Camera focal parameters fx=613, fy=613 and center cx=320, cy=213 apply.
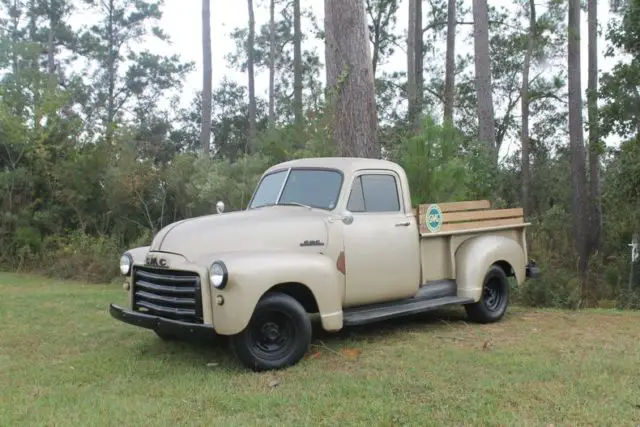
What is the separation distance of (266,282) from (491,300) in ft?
12.5

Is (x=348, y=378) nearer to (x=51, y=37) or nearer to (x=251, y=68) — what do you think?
(x=251, y=68)

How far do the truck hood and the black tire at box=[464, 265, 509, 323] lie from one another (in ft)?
8.82

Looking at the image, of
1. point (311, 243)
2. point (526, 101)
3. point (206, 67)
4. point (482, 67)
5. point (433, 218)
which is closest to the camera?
point (311, 243)

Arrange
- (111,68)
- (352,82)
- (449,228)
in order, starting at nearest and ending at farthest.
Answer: (449,228) → (352,82) → (111,68)

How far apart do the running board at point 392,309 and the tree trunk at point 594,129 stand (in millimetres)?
10050

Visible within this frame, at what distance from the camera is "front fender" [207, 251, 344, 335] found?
516 centimetres

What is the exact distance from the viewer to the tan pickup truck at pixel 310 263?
532 cm

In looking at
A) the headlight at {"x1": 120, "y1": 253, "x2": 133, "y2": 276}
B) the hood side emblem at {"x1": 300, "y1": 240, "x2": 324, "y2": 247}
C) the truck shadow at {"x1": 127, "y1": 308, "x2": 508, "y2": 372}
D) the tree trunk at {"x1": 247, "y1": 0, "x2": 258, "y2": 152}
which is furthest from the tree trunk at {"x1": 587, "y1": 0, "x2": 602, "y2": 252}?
the tree trunk at {"x1": 247, "y1": 0, "x2": 258, "y2": 152}

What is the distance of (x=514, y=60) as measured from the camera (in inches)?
1163

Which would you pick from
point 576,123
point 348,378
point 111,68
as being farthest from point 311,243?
point 111,68

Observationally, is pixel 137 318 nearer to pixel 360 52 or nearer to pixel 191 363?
pixel 191 363

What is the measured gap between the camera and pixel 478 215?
7.73m

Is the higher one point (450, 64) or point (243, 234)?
point (450, 64)

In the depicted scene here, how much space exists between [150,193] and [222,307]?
1084cm
